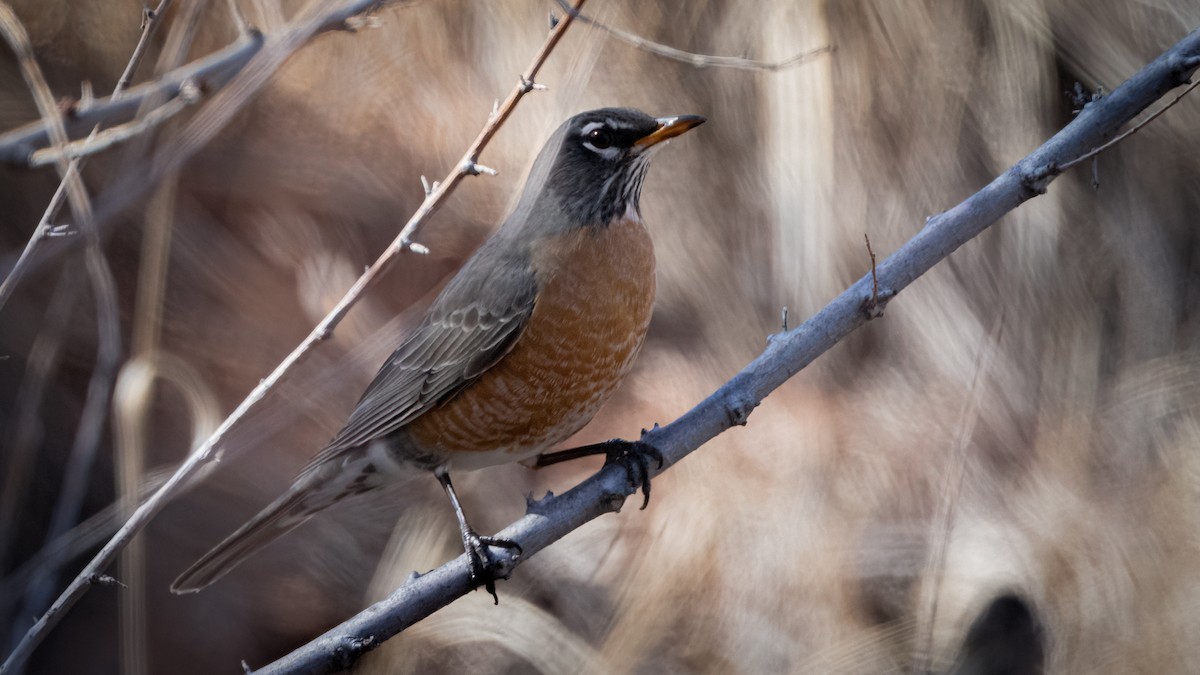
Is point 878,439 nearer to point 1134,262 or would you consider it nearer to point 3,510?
point 1134,262

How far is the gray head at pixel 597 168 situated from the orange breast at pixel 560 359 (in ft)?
0.34

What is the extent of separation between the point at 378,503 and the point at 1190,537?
2635mm

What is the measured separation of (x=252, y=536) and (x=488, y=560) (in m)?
0.70

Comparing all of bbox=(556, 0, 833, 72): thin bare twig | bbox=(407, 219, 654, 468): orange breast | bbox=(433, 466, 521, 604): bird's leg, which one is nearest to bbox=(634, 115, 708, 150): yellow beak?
bbox=(556, 0, 833, 72): thin bare twig

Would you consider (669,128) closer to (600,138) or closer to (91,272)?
(600,138)

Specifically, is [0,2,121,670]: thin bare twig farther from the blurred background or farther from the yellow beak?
the yellow beak

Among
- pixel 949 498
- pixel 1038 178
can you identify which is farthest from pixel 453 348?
pixel 949 498

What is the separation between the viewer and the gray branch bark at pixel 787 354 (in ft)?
5.66

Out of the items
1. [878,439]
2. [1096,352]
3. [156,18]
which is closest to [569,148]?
[156,18]

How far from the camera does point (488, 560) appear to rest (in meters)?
2.10

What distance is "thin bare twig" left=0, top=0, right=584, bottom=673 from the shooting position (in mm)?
1745

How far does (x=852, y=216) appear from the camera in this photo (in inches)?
139

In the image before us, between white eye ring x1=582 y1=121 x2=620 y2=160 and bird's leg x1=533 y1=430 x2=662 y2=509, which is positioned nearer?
bird's leg x1=533 y1=430 x2=662 y2=509

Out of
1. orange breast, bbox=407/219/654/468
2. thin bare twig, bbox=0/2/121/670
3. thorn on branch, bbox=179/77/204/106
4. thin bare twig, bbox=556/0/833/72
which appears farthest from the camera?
orange breast, bbox=407/219/654/468
